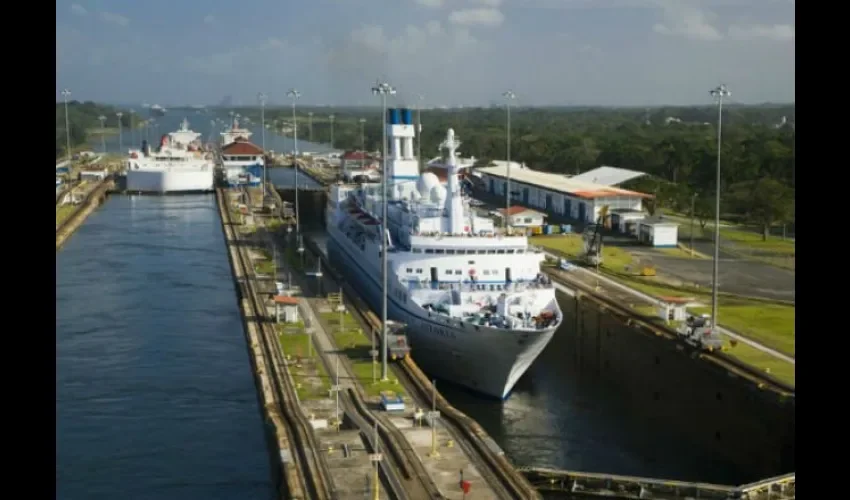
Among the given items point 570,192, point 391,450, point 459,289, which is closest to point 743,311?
point 459,289

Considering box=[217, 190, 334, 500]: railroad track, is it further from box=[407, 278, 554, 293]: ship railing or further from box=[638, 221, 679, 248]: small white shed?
box=[638, 221, 679, 248]: small white shed

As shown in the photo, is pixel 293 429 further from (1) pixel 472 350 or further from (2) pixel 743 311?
(2) pixel 743 311

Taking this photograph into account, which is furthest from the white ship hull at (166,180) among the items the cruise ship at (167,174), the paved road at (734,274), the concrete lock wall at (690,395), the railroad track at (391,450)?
the railroad track at (391,450)
